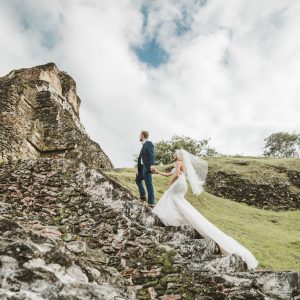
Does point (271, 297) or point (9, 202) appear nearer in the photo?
point (271, 297)

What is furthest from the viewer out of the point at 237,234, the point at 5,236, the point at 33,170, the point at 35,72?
the point at 35,72

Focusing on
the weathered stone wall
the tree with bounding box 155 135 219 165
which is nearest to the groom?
the weathered stone wall

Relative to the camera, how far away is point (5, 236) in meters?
4.28

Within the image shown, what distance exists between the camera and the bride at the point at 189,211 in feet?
21.2

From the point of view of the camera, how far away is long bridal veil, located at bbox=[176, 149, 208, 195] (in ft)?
26.4

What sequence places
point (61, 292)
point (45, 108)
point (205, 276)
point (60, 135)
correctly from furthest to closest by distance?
point (45, 108)
point (60, 135)
point (205, 276)
point (61, 292)

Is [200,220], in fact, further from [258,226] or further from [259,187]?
[259,187]

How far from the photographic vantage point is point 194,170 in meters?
8.21

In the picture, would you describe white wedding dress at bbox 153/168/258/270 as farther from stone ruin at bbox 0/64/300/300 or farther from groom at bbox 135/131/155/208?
groom at bbox 135/131/155/208

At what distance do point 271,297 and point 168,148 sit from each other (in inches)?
1630

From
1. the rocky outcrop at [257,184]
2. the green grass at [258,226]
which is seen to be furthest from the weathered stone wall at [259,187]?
the green grass at [258,226]

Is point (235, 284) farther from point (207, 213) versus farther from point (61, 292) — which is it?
point (207, 213)

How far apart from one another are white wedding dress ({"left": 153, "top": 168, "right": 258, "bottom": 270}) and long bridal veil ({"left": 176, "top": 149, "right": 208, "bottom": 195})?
19 centimetres

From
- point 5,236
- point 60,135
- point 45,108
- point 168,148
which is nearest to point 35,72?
point 45,108
